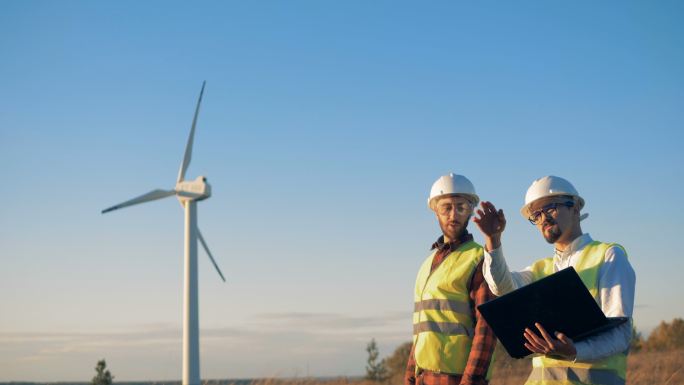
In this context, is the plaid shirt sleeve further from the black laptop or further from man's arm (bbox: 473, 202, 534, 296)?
the black laptop

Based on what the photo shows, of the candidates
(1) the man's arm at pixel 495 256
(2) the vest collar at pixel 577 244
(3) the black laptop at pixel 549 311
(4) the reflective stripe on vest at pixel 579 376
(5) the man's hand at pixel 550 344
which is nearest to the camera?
(3) the black laptop at pixel 549 311

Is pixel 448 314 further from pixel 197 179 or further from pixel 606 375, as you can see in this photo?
pixel 197 179

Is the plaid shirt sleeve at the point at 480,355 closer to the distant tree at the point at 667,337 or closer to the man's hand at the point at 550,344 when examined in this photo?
the man's hand at the point at 550,344

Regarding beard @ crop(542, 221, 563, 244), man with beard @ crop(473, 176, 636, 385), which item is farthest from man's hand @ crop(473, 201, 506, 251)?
beard @ crop(542, 221, 563, 244)

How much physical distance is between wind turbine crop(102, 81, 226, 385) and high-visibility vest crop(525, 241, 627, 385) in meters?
26.5

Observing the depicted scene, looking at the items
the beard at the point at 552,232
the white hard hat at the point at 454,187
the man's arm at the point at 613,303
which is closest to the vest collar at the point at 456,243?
the white hard hat at the point at 454,187

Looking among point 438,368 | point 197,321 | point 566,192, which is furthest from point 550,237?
point 197,321

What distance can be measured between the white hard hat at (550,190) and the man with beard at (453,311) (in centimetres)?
82

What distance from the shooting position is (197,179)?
33.4 meters

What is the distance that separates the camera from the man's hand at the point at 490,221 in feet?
18.7

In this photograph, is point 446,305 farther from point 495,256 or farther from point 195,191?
point 195,191

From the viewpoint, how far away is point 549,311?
524 cm

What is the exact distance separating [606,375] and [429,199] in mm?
2547

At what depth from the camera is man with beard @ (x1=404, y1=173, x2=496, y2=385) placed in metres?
6.44
